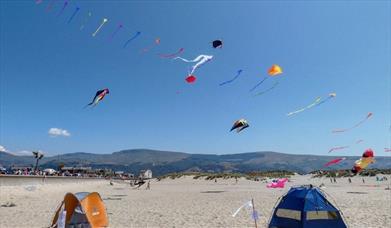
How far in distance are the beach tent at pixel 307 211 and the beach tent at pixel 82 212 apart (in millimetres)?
6333

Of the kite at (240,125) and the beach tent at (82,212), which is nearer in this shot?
the beach tent at (82,212)

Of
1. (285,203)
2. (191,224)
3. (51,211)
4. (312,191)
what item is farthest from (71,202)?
(312,191)

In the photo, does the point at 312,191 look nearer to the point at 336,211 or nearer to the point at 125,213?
the point at 336,211

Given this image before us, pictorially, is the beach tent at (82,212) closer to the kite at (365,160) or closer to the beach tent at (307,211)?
the beach tent at (307,211)

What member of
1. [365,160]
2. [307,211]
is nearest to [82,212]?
[307,211]

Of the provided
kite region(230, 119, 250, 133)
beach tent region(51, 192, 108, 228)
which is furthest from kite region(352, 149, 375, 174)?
beach tent region(51, 192, 108, 228)

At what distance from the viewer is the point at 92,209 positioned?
498 inches

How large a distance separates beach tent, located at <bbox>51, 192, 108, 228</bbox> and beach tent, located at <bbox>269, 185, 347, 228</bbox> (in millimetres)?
6333

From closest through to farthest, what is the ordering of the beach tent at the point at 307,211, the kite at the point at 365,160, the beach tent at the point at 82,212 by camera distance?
the beach tent at the point at 307,211
the beach tent at the point at 82,212
the kite at the point at 365,160

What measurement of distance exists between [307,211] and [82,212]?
24.2ft

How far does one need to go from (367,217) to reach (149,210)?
9867 mm

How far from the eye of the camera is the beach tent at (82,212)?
37.8 ft

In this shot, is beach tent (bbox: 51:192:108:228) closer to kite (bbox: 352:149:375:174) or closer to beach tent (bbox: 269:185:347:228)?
beach tent (bbox: 269:185:347:228)

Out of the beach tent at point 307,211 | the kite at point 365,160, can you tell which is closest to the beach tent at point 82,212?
the beach tent at point 307,211
